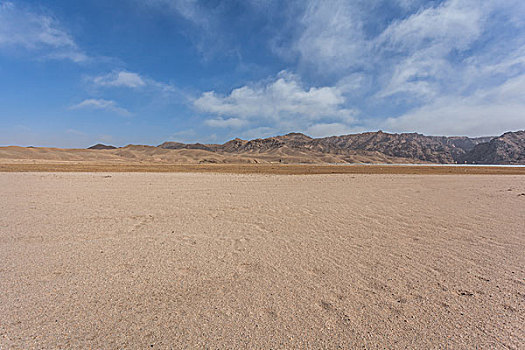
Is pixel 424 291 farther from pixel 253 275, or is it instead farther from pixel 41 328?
pixel 41 328

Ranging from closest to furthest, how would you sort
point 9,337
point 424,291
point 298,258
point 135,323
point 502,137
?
1. point 9,337
2. point 135,323
3. point 424,291
4. point 298,258
5. point 502,137

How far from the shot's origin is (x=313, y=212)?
30.0ft

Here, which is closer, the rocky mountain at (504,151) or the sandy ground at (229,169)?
the sandy ground at (229,169)

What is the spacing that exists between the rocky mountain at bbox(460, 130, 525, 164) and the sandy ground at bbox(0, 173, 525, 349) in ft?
740

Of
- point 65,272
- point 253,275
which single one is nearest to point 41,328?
point 65,272

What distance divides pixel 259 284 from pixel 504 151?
247816 millimetres

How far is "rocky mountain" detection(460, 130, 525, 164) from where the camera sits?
170m

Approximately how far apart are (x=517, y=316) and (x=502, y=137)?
10730 inches

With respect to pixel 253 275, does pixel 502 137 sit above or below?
above

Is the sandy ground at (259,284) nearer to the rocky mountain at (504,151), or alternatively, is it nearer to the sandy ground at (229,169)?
the sandy ground at (229,169)

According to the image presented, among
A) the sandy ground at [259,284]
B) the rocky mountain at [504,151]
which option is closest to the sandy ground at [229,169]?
the sandy ground at [259,284]

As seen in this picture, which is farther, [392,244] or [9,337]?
[392,244]

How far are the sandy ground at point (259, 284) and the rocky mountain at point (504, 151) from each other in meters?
226

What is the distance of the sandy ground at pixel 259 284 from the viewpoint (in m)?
2.68
